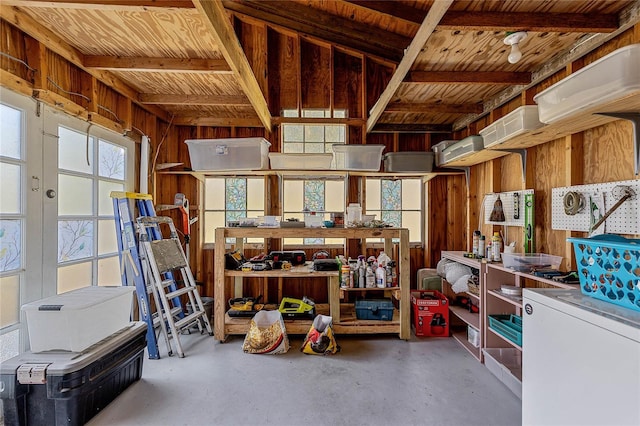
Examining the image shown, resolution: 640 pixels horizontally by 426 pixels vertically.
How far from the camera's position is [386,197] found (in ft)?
13.0

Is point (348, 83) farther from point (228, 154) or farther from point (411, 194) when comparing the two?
point (228, 154)

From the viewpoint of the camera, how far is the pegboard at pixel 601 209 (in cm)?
166

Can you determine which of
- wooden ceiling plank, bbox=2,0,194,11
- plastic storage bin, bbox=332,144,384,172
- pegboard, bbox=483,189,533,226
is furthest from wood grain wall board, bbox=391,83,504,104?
wooden ceiling plank, bbox=2,0,194,11

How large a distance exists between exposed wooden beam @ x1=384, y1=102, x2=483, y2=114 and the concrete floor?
8.20 feet

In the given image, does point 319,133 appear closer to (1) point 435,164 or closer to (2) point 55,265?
(1) point 435,164

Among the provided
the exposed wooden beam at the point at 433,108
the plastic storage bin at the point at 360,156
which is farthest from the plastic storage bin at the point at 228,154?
the exposed wooden beam at the point at 433,108

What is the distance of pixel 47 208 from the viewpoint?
7.22ft

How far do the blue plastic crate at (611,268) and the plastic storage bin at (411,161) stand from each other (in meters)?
2.24

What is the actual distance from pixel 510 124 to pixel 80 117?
3.62 m

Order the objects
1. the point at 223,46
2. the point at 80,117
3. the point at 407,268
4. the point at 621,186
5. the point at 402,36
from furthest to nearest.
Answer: the point at 402,36 < the point at 407,268 < the point at 80,117 < the point at 223,46 < the point at 621,186

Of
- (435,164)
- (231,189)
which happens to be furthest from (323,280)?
(435,164)

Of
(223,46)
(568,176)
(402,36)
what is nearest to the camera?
(223,46)

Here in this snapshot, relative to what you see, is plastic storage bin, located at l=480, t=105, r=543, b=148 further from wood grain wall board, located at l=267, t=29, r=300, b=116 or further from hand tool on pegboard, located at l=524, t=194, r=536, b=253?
wood grain wall board, located at l=267, t=29, r=300, b=116

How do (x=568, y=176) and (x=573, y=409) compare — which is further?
(x=568, y=176)
